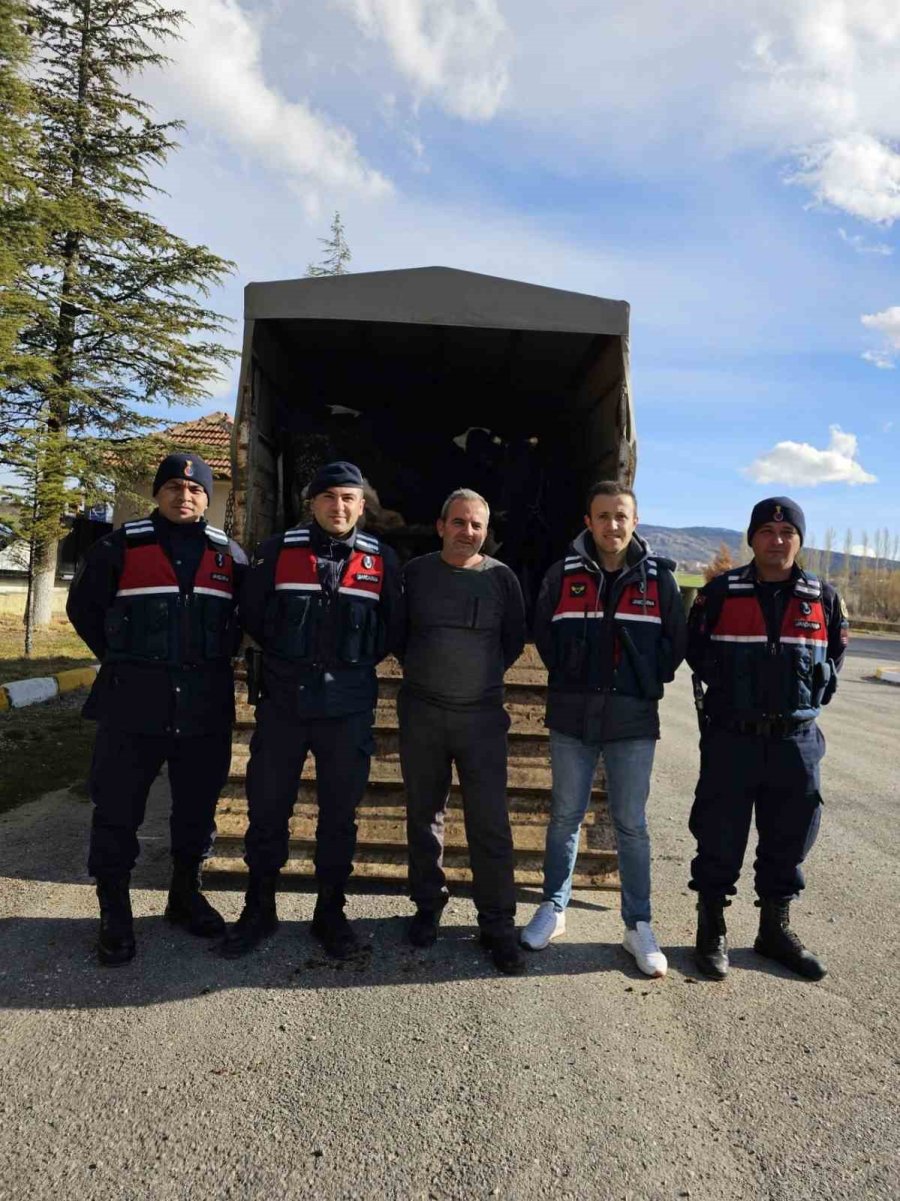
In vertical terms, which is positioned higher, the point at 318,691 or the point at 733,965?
the point at 318,691

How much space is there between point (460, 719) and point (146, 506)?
12587 mm

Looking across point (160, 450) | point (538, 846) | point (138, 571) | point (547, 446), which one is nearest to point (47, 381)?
point (160, 450)

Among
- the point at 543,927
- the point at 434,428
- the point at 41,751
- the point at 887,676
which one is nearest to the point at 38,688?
the point at 41,751

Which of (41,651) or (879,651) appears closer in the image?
(41,651)

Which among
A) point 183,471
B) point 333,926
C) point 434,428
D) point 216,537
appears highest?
point 434,428

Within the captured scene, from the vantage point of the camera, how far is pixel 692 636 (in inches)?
129

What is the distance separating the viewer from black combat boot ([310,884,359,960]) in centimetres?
304

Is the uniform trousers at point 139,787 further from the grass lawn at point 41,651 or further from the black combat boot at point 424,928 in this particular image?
the grass lawn at point 41,651

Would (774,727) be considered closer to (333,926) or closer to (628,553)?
(628,553)

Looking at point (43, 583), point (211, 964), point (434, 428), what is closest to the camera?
point (211, 964)

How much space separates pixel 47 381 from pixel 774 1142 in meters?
13.7

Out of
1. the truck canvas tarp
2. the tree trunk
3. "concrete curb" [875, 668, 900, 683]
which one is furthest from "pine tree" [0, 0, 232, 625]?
"concrete curb" [875, 668, 900, 683]

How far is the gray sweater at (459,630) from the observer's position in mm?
3109

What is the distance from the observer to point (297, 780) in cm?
309
